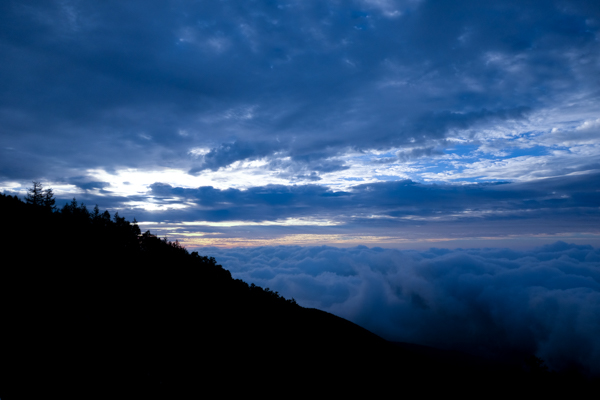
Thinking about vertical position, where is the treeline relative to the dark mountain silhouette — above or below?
above

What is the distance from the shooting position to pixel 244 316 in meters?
28.2

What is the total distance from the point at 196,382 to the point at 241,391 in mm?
2978

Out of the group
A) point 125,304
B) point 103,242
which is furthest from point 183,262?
point 125,304

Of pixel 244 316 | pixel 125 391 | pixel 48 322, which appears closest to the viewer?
pixel 125 391

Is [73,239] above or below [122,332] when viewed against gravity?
above

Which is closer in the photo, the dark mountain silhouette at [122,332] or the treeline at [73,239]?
the dark mountain silhouette at [122,332]

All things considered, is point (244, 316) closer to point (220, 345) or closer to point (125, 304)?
point (220, 345)

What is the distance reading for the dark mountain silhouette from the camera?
1168 cm

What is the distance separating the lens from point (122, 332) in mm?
14875

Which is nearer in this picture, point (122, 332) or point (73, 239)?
point (122, 332)

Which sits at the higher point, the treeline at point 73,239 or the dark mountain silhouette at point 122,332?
the treeline at point 73,239

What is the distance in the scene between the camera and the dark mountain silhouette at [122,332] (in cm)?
1168

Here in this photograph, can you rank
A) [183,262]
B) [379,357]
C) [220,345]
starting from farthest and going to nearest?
[379,357], [183,262], [220,345]

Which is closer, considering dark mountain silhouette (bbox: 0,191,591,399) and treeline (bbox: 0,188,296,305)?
dark mountain silhouette (bbox: 0,191,591,399)
